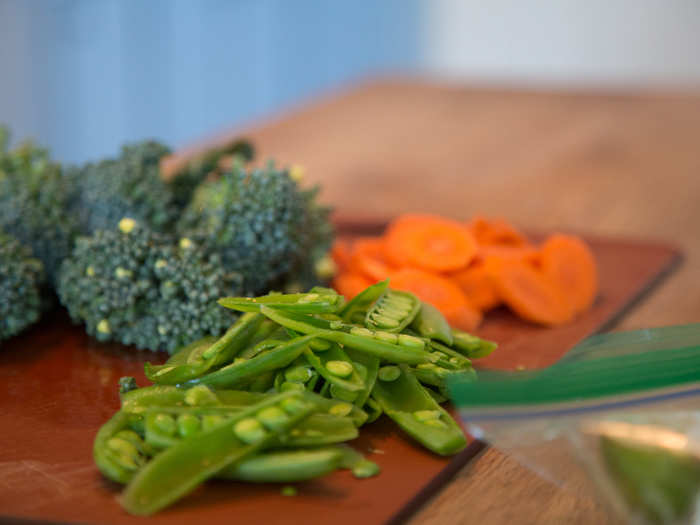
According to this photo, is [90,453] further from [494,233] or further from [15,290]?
[494,233]

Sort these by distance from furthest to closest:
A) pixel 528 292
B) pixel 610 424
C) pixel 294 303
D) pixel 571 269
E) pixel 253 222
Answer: pixel 571 269
pixel 528 292
pixel 253 222
pixel 294 303
pixel 610 424

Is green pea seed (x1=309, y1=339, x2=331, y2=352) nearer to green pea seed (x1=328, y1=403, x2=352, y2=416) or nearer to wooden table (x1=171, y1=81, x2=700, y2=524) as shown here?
green pea seed (x1=328, y1=403, x2=352, y2=416)

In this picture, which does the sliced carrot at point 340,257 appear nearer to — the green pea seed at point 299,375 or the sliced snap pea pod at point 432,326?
the sliced snap pea pod at point 432,326

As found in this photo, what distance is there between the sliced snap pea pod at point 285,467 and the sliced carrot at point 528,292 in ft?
2.98

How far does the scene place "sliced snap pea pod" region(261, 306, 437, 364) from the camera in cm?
153

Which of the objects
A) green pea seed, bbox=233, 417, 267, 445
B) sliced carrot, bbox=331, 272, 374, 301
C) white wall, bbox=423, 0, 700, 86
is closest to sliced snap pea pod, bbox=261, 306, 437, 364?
green pea seed, bbox=233, 417, 267, 445

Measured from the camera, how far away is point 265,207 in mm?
1978

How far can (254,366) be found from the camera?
152 centimetres

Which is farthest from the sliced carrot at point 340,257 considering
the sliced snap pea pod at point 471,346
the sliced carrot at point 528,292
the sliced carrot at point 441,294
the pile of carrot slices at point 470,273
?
the sliced snap pea pod at point 471,346

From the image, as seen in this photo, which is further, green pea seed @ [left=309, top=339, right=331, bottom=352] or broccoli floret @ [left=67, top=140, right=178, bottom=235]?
broccoli floret @ [left=67, top=140, right=178, bottom=235]

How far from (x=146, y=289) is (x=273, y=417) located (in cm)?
62

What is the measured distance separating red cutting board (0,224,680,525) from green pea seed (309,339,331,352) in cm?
16

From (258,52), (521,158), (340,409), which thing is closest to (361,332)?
(340,409)

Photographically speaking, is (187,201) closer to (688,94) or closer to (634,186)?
(634,186)
